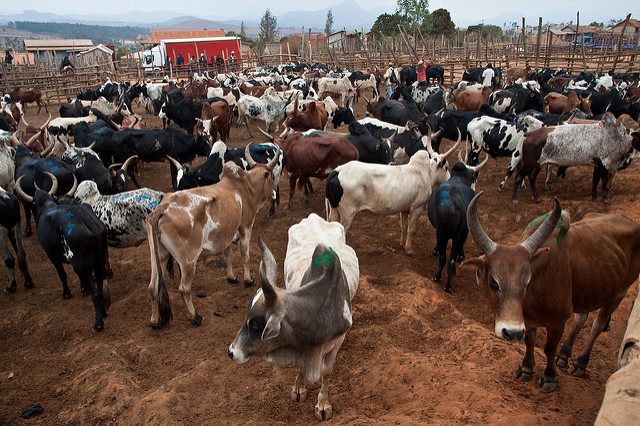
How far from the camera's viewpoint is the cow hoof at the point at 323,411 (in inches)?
140

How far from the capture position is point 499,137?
9.48 meters

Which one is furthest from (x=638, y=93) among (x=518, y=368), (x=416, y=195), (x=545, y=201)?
(x=518, y=368)

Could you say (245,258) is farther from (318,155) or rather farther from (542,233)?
(542,233)

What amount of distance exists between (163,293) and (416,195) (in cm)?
412

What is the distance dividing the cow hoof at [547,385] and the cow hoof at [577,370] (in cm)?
46

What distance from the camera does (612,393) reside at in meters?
1.34

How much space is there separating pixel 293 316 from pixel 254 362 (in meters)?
1.82

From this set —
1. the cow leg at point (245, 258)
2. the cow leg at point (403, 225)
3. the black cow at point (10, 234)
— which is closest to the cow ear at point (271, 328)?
the cow leg at point (245, 258)

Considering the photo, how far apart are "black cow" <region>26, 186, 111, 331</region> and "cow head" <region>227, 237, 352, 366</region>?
287 cm

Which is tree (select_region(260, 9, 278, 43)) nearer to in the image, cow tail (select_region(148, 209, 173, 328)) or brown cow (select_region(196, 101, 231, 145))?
brown cow (select_region(196, 101, 231, 145))

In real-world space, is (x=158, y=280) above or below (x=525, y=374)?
above

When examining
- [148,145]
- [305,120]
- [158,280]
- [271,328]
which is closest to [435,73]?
[305,120]

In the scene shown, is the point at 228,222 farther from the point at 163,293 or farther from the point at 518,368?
the point at 518,368

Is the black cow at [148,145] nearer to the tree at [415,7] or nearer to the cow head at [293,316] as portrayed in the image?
the cow head at [293,316]
